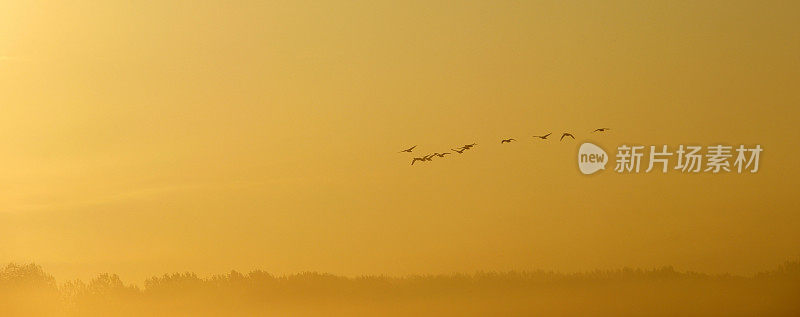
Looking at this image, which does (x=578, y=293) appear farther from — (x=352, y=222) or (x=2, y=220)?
(x=2, y=220)

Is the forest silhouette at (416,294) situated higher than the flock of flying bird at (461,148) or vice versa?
the flock of flying bird at (461,148)

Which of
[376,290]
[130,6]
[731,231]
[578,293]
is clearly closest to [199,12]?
[130,6]

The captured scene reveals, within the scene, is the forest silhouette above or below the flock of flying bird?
below

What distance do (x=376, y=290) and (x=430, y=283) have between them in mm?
223

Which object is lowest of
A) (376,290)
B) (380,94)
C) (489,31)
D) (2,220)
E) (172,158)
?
(376,290)

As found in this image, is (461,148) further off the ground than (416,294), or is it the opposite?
(461,148)

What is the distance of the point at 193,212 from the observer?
9.89 feet

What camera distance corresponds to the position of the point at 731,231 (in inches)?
120

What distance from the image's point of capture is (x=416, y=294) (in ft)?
10.1

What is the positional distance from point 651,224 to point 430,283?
93 cm

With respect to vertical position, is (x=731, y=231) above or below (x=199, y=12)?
below

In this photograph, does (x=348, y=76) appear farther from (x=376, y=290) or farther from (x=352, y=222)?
(x=376, y=290)

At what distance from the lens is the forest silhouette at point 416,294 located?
306 cm

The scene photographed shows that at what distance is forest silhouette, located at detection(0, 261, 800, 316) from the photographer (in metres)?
3.06
